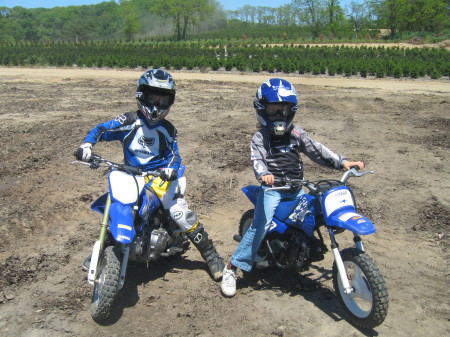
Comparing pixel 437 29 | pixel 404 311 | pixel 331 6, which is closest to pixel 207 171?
pixel 404 311

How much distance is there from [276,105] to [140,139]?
4.69 feet

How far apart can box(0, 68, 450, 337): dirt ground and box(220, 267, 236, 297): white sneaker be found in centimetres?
7

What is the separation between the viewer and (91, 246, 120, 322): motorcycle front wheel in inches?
141

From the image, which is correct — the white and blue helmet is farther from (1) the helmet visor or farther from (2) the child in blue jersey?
(1) the helmet visor

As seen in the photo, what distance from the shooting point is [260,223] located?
13.7ft

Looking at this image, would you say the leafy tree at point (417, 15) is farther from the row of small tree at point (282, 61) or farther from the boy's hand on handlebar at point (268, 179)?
the boy's hand on handlebar at point (268, 179)

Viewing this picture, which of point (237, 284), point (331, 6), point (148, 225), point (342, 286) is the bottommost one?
point (237, 284)

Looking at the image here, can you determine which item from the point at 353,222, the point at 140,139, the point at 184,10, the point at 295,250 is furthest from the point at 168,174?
the point at 184,10

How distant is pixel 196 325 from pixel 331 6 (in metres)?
74.9

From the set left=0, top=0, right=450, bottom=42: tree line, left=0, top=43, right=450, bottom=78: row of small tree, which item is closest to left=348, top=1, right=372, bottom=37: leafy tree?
left=0, top=0, right=450, bottom=42: tree line

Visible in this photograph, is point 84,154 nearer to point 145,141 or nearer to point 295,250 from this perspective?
point 145,141

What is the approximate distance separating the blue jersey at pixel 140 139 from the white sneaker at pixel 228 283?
1.18 m

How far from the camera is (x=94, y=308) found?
3.64 meters

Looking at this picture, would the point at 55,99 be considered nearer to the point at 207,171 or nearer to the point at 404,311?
the point at 207,171
